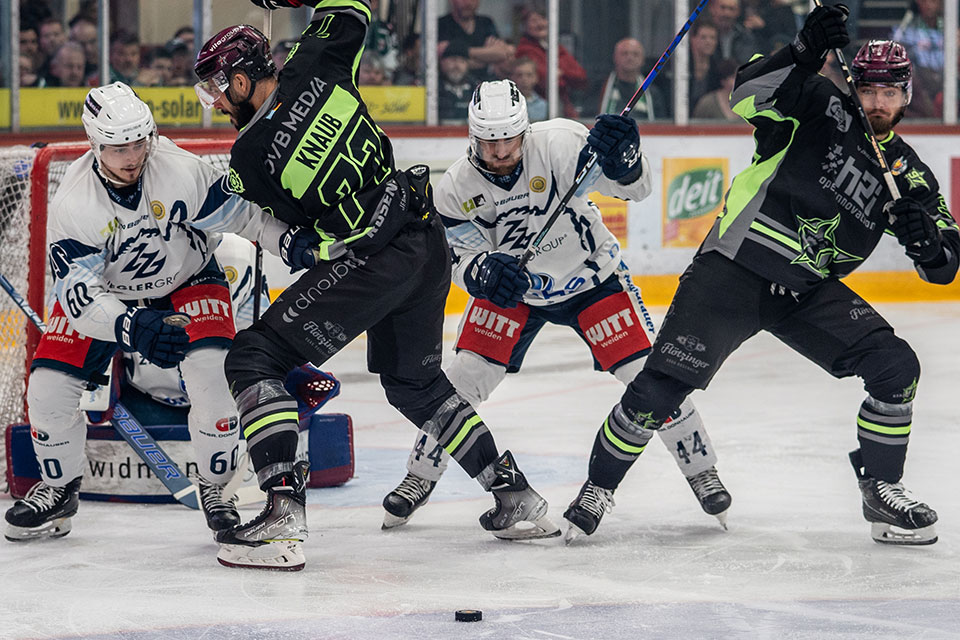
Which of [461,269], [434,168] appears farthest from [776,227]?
[434,168]

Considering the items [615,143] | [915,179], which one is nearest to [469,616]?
[615,143]

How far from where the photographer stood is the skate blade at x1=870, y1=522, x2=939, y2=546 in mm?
3418

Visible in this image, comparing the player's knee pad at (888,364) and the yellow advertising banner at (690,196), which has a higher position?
the player's knee pad at (888,364)

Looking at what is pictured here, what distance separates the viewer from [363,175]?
3252 millimetres

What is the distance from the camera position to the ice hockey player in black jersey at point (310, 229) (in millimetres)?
3186

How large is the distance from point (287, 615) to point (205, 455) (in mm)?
810

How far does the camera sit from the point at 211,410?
3.55m

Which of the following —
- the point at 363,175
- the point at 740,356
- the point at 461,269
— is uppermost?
the point at 363,175

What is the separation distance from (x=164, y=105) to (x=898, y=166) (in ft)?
17.6

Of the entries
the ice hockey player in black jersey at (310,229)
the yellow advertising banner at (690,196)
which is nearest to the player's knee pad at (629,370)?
the ice hockey player in black jersey at (310,229)

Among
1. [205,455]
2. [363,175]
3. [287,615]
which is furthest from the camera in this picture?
[205,455]

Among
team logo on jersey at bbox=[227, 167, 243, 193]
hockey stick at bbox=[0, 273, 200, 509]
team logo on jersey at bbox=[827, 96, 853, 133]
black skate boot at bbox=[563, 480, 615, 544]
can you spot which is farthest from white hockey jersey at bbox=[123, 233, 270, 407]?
team logo on jersey at bbox=[827, 96, 853, 133]

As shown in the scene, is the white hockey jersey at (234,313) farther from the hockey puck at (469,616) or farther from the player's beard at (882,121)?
the player's beard at (882,121)

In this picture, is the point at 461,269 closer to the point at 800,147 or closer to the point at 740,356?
the point at 800,147
